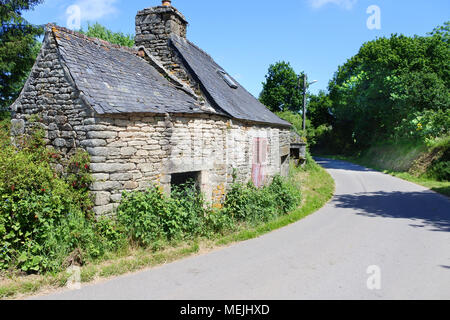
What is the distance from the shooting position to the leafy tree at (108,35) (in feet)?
103

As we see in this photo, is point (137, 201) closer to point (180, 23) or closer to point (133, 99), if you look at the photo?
point (133, 99)

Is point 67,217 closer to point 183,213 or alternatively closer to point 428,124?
point 183,213

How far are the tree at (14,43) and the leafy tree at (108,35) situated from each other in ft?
45.5

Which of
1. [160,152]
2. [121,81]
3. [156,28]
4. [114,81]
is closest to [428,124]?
[156,28]

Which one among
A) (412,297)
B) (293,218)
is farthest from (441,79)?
(412,297)

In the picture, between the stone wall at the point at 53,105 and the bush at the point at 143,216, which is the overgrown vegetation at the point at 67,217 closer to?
the bush at the point at 143,216

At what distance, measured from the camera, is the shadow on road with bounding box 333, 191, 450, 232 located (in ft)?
31.1

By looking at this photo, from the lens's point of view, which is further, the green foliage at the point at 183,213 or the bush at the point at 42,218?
the green foliage at the point at 183,213

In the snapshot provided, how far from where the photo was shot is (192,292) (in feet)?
15.4

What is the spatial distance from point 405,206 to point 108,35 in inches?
1243

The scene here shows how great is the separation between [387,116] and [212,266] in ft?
82.7

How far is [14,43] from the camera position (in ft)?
54.1
